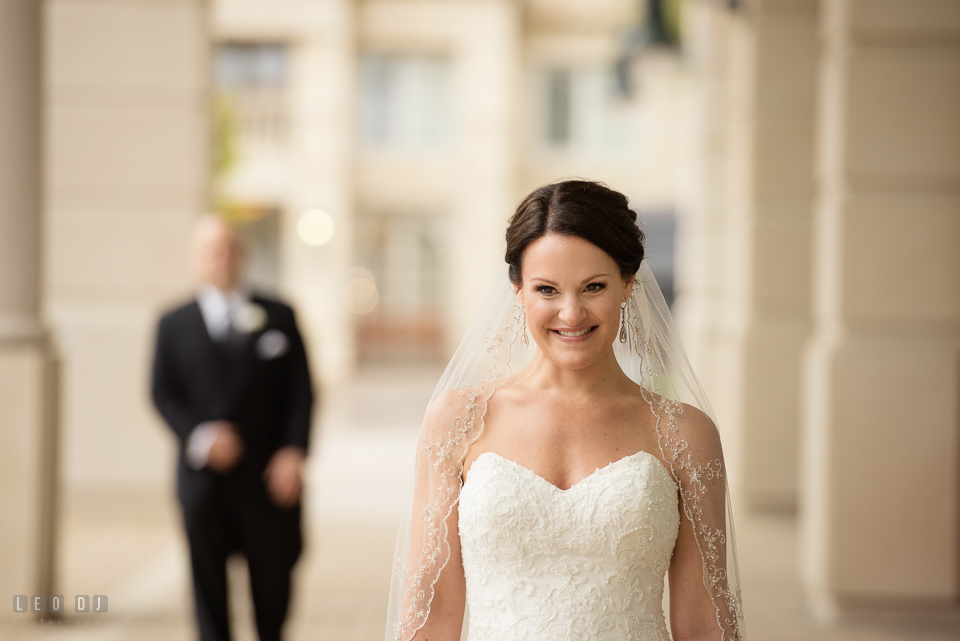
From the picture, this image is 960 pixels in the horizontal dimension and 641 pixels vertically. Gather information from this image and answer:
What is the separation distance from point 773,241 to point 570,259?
276 inches

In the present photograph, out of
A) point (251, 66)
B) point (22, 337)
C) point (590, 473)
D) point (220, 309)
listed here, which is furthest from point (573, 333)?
point (251, 66)

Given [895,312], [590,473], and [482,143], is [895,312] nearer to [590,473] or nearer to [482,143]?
[590,473]

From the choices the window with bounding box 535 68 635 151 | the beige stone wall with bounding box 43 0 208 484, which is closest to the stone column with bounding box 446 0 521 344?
the window with bounding box 535 68 635 151

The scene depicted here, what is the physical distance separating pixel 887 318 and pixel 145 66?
611 centimetres

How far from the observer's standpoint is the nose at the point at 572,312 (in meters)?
2.04

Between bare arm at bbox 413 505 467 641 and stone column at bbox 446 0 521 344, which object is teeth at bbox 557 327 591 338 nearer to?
bare arm at bbox 413 505 467 641

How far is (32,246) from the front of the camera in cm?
554

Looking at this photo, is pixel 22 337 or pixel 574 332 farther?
pixel 22 337

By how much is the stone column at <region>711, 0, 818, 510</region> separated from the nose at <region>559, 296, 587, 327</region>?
22.8 feet

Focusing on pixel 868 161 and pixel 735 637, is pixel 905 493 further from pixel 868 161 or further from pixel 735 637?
pixel 735 637

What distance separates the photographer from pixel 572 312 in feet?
6.67

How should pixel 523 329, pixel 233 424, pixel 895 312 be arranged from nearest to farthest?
pixel 523 329
pixel 233 424
pixel 895 312

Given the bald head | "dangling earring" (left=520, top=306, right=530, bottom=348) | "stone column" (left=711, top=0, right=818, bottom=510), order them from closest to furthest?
"dangling earring" (left=520, top=306, right=530, bottom=348)
the bald head
"stone column" (left=711, top=0, right=818, bottom=510)

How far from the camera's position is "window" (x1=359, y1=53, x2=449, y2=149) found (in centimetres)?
2480
